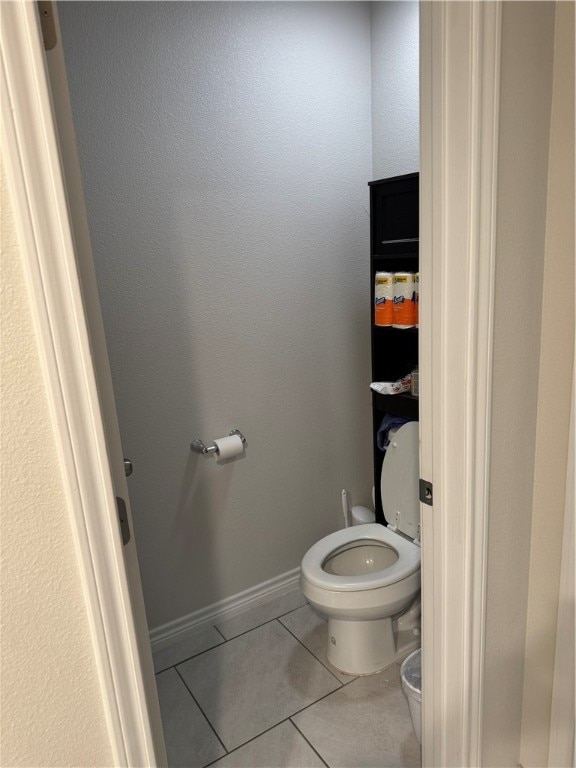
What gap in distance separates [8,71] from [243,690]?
1906mm

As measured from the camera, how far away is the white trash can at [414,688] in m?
1.52

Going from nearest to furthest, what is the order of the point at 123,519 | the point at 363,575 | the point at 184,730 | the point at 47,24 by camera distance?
the point at 47,24 < the point at 123,519 < the point at 184,730 < the point at 363,575

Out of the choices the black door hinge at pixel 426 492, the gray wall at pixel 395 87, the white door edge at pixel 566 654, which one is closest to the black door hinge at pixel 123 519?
the black door hinge at pixel 426 492

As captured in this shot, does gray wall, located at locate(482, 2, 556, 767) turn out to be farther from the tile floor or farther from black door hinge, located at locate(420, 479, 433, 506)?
the tile floor

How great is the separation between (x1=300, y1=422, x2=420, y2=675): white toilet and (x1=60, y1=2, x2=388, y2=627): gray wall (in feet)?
1.18

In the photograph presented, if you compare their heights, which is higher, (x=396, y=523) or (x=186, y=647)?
(x=396, y=523)

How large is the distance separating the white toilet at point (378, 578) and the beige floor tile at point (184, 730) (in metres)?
0.50

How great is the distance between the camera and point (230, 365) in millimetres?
2104

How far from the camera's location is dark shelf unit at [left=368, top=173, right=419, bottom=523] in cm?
197

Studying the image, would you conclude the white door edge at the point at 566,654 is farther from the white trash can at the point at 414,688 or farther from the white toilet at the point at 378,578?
the white toilet at the point at 378,578

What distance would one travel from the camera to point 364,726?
172 centimetres

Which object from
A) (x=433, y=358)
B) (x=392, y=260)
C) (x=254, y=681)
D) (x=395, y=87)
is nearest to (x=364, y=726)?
(x=254, y=681)

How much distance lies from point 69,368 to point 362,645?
1.64 metres

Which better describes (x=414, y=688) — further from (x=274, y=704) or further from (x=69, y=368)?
(x=69, y=368)
